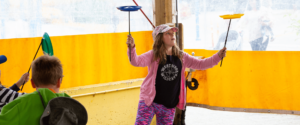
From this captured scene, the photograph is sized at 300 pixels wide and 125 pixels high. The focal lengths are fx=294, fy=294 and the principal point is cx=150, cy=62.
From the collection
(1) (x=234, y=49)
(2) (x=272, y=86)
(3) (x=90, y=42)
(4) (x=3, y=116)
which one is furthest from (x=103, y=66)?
(4) (x=3, y=116)

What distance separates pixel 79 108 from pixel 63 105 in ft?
0.27

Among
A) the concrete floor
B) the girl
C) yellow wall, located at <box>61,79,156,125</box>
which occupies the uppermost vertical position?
the girl

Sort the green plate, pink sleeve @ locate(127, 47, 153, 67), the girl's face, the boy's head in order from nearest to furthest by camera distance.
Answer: the boy's head, the green plate, pink sleeve @ locate(127, 47, 153, 67), the girl's face

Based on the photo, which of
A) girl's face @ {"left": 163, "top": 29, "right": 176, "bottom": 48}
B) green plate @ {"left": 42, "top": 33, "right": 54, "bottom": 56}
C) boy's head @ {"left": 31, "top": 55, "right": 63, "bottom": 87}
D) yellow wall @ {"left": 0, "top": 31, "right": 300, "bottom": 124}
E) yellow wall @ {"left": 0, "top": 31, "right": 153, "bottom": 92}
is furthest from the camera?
yellow wall @ {"left": 0, "top": 31, "right": 300, "bottom": 124}

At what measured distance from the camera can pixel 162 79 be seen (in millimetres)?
2592

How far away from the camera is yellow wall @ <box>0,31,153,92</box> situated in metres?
3.28

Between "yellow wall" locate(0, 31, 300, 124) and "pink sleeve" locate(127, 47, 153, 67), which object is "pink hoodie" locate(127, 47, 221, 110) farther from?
"yellow wall" locate(0, 31, 300, 124)

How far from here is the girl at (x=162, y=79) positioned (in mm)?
2572

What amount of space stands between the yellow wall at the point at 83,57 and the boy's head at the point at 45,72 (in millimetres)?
1983

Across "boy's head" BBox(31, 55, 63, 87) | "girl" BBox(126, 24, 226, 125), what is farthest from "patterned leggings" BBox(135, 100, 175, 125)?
"boy's head" BBox(31, 55, 63, 87)

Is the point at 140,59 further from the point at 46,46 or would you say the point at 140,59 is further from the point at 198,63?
the point at 46,46

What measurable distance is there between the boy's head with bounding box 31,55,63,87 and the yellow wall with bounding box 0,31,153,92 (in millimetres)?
1983

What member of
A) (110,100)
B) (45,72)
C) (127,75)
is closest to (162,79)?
(45,72)

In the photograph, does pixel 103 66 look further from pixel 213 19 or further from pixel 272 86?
pixel 272 86
